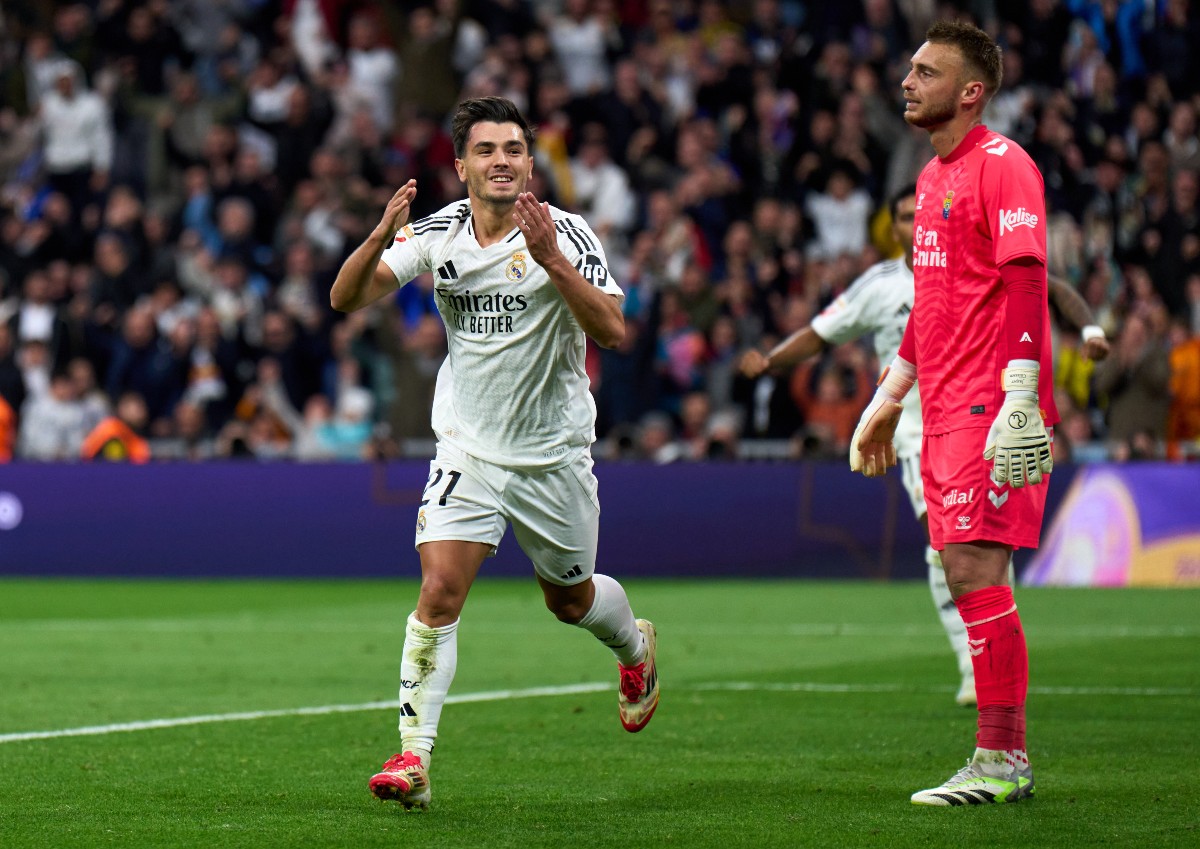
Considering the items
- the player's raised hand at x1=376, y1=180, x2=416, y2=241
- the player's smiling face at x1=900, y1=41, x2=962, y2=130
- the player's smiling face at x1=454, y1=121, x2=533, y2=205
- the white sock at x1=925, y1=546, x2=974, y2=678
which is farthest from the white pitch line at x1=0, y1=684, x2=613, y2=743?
the player's smiling face at x1=900, y1=41, x2=962, y2=130

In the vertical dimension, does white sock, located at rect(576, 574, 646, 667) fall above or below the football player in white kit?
below

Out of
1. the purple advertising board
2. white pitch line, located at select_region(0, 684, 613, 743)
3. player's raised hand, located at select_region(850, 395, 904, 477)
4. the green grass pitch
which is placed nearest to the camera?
the green grass pitch

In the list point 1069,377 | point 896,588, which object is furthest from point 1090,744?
point 1069,377

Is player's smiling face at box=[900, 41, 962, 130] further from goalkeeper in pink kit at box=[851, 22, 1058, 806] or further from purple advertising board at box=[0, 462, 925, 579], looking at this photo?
purple advertising board at box=[0, 462, 925, 579]

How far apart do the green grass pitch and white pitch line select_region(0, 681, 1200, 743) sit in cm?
4

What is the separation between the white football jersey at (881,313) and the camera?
1026 cm

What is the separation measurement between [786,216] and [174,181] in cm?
772

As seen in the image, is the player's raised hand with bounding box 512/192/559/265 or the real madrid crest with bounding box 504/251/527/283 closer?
the player's raised hand with bounding box 512/192/559/265

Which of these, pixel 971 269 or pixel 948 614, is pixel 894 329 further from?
pixel 971 269

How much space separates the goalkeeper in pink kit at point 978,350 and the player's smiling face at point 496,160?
1.38 metres

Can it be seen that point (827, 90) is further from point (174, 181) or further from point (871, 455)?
point (871, 455)

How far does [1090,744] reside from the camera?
8.16 metres

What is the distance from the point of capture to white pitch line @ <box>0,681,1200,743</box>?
8.77 meters

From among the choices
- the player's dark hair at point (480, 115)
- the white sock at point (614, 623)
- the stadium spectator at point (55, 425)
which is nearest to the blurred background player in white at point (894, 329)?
the white sock at point (614, 623)
